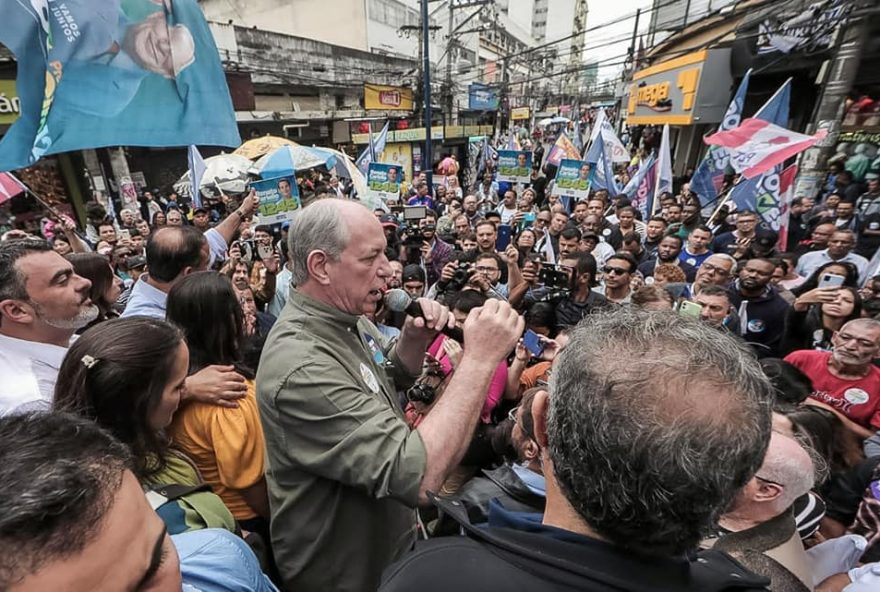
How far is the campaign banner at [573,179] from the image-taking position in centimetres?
796

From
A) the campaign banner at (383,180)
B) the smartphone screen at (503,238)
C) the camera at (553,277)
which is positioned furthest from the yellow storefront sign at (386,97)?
the camera at (553,277)

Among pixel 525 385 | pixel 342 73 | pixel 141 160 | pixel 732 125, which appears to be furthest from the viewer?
pixel 342 73

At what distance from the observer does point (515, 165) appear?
30.5 feet

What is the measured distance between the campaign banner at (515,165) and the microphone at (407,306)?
26.0 feet

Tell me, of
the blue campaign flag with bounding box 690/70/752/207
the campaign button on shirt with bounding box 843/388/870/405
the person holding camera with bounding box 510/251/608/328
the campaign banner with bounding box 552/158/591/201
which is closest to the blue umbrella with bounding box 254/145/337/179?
the campaign banner with bounding box 552/158/591/201

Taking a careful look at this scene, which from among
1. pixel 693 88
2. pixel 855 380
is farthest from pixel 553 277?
pixel 693 88

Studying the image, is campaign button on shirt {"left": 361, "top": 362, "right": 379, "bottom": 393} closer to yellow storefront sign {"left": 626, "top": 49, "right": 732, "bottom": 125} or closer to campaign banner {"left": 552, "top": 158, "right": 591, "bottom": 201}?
campaign banner {"left": 552, "top": 158, "right": 591, "bottom": 201}

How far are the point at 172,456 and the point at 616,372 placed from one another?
1619mm

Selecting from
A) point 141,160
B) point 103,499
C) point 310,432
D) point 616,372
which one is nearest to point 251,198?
point 310,432

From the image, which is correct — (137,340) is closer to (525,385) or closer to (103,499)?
(103,499)

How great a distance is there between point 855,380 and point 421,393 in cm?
288

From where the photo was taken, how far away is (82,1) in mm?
3102

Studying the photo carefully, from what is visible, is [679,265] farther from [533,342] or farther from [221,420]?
[221,420]

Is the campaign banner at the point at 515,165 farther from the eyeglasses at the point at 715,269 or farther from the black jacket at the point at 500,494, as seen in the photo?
the black jacket at the point at 500,494
